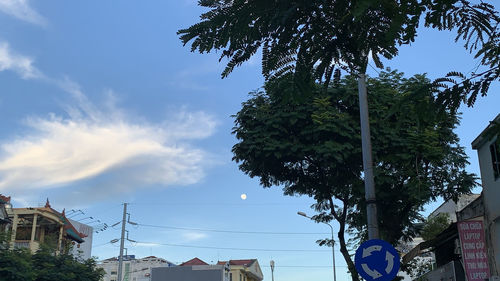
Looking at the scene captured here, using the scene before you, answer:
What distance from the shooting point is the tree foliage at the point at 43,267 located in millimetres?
27172

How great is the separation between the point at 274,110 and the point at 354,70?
392 inches

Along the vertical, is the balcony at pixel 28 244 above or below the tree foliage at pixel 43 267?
above

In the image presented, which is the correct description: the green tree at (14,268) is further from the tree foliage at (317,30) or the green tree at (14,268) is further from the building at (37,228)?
the tree foliage at (317,30)

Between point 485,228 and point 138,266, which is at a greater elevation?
point 138,266

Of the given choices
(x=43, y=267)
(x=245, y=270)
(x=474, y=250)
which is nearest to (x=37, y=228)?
(x=43, y=267)

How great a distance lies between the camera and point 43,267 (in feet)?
104

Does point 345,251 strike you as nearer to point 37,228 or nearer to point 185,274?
point 185,274

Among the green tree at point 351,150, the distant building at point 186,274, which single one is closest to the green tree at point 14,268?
the distant building at point 186,274

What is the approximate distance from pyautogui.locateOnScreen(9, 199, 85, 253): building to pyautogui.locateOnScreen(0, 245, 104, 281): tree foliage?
7.63ft

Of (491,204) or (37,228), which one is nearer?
(491,204)

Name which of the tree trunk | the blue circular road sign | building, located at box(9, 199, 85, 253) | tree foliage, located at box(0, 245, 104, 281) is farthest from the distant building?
the blue circular road sign

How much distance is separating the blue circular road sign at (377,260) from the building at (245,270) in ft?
182

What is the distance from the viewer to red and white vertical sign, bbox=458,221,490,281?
12172mm

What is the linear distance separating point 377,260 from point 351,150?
740 centimetres
